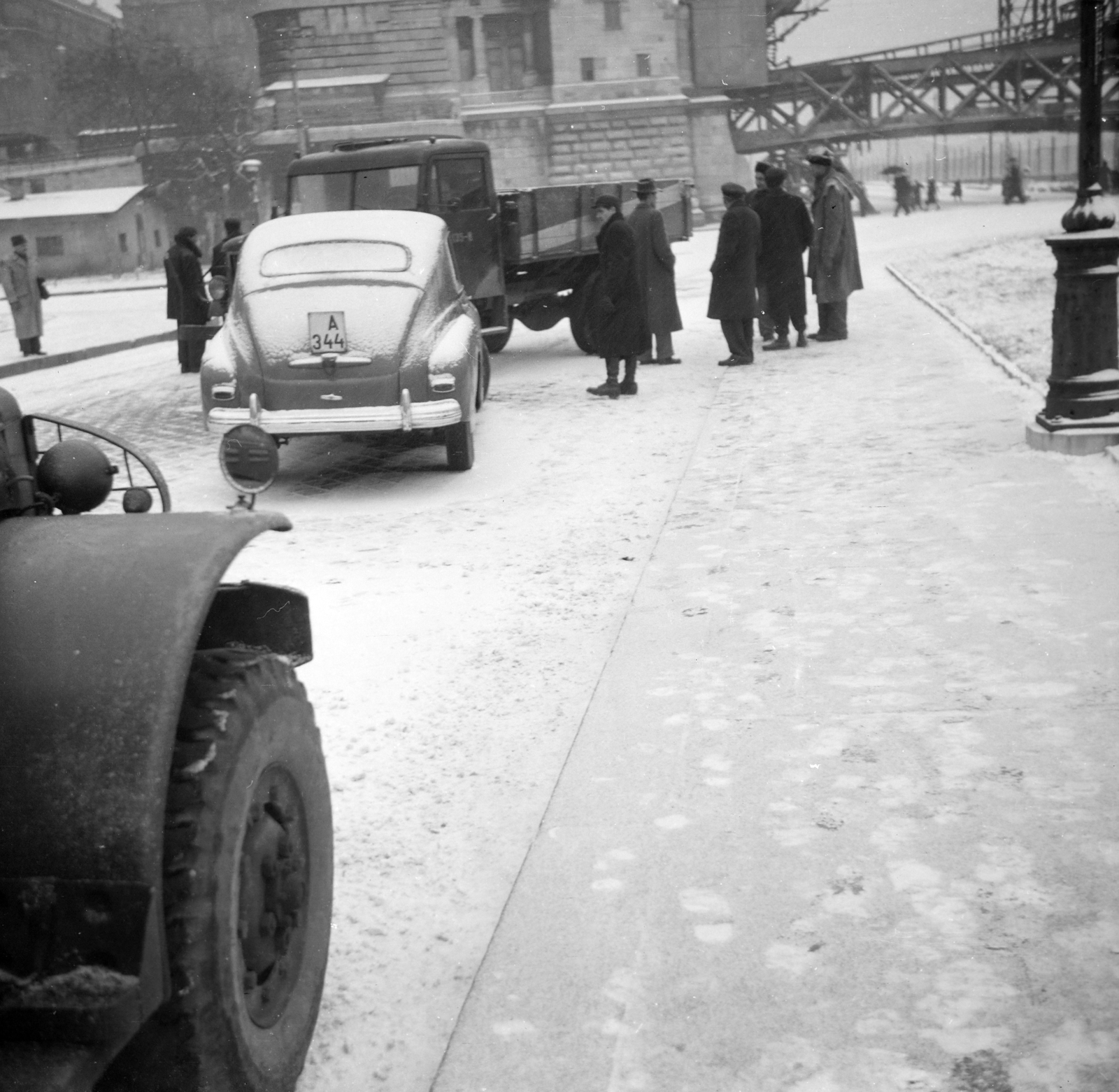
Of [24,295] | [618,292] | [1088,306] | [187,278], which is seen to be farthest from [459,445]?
[24,295]

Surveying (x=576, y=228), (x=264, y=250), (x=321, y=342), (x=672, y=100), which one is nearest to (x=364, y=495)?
(x=321, y=342)

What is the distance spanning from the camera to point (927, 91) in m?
64.0

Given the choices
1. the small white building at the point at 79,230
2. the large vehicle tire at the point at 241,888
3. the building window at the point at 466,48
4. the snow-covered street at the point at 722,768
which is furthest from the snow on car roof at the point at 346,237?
the building window at the point at 466,48

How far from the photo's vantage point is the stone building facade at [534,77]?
6375cm

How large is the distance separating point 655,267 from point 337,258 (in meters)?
5.09

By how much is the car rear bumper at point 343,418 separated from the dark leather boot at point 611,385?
3643 mm

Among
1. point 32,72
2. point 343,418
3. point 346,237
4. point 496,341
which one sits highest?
point 32,72

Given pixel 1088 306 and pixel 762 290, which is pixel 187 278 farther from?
pixel 1088 306

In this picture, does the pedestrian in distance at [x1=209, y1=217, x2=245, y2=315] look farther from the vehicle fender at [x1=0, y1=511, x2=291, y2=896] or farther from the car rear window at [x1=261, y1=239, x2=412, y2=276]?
the vehicle fender at [x1=0, y1=511, x2=291, y2=896]

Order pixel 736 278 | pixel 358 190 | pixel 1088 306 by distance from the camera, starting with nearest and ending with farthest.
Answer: pixel 1088 306 < pixel 736 278 < pixel 358 190

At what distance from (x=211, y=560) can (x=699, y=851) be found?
1739 millimetres

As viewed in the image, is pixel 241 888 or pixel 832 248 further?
pixel 832 248

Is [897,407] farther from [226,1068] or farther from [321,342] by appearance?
[226,1068]

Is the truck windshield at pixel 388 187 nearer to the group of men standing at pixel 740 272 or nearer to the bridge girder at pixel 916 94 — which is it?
the group of men standing at pixel 740 272
